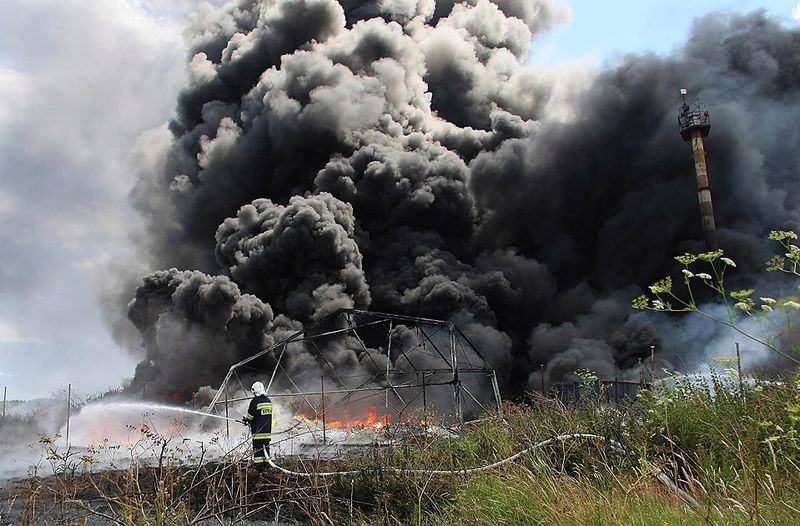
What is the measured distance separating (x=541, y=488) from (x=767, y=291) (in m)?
32.5

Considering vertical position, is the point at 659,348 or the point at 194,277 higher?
the point at 194,277

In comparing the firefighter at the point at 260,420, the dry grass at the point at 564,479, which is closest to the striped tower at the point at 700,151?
the dry grass at the point at 564,479

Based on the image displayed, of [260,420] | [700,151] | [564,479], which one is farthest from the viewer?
[700,151]

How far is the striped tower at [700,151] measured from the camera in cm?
3525

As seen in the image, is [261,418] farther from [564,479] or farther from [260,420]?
[564,479]

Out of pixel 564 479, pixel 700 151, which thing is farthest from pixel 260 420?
pixel 700 151

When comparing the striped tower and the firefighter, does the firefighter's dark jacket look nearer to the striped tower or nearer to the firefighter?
the firefighter

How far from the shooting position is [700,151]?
3669cm

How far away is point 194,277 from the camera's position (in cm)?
3494

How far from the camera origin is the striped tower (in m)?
35.2

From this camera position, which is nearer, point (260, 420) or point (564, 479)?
point (564, 479)

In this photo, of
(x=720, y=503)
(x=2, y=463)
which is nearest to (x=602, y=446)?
(x=720, y=503)

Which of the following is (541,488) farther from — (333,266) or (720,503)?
(333,266)

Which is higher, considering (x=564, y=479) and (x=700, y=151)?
(x=700, y=151)
